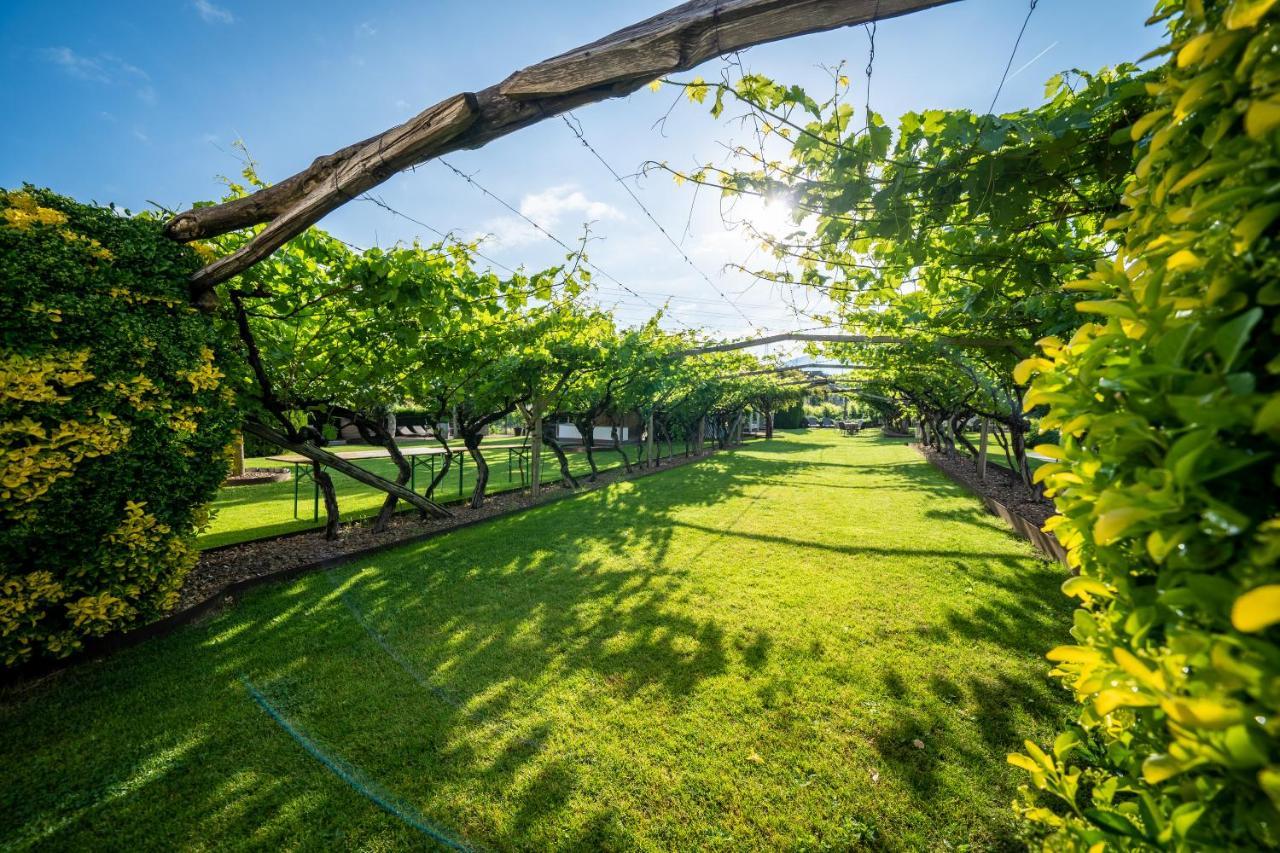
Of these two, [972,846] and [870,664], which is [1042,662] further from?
[972,846]

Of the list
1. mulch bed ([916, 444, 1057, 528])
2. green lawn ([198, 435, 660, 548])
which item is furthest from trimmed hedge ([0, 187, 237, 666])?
mulch bed ([916, 444, 1057, 528])

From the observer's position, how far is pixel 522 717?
2986 millimetres

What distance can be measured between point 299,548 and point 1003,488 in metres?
15.3

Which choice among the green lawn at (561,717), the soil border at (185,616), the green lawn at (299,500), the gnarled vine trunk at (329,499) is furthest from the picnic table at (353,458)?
the green lawn at (561,717)

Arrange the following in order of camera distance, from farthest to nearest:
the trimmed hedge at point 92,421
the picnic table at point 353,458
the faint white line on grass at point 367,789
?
the picnic table at point 353,458, the trimmed hedge at point 92,421, the faint white line on grass at point 367,789

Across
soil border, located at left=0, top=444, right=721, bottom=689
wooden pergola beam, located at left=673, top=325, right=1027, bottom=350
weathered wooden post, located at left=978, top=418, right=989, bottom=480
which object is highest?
wooden pergola beam, located at left=673, top=325, right=1027, bottom=350

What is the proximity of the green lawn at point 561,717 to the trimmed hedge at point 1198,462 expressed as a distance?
186cm

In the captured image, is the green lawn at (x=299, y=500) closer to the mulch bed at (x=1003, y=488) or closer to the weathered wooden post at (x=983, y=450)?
the mulch bed at (x=1003, y=488)

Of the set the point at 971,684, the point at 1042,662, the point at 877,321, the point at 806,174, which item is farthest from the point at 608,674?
the point at 877,321

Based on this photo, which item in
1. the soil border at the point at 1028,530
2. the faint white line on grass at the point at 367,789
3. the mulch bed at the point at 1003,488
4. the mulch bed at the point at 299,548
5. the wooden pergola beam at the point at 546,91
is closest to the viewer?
the wooden pergola beam at the point at 546,91

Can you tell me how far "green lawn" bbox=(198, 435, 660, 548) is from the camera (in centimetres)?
742

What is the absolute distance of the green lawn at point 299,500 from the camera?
292 inches

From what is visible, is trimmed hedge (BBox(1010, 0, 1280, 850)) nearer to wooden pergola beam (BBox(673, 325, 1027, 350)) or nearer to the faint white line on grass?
the faint white line on grass

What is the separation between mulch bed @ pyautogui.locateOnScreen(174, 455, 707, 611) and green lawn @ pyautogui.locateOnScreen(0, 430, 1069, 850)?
24.0 inches
